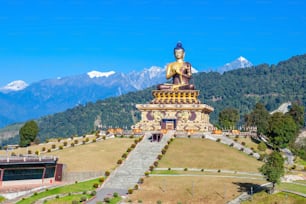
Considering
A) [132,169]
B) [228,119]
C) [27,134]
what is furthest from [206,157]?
[228,119]

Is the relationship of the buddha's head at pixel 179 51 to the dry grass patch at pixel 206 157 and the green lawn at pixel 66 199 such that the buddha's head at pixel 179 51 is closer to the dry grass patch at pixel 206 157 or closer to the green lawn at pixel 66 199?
the dry grass patch at pixel 206 157

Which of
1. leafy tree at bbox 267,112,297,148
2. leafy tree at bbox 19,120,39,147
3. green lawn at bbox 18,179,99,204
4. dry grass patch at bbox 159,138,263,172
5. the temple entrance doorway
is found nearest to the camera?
green lawn at bbox 18,179,99,204

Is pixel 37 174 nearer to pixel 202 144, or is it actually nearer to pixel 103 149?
pixel 103 149

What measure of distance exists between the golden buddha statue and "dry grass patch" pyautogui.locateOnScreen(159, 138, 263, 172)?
21.3m

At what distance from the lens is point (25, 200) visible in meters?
57.5

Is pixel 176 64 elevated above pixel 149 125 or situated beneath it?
elevated above

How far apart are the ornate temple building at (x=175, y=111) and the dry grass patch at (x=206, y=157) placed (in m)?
13.4

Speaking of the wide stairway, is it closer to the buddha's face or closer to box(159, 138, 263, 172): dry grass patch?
box(159, 138, 263, 172): dry grass patch

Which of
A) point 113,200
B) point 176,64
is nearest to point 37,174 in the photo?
point 113,200

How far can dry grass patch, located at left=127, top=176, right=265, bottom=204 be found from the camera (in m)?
54.5

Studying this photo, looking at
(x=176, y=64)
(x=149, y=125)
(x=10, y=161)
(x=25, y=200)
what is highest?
(x=176, y=64)

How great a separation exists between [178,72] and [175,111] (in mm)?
10080

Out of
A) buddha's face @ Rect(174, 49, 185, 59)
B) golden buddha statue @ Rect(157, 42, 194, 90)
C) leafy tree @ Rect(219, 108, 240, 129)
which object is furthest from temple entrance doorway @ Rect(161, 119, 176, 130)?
leafy tree @ Rect(219, 108, 240, 129)

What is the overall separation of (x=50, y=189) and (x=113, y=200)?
8851 millimetres
